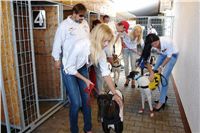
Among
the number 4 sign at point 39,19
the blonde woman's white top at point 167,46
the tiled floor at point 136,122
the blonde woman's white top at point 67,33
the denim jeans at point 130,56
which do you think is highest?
the number 4 sign at point 39,19

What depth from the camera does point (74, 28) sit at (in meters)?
2.51

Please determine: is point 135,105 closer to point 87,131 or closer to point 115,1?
point 87,131

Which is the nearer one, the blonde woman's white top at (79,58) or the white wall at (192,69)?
the blonde woman's white top at (79,58)

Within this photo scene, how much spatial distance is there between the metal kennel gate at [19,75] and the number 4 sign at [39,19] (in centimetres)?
29

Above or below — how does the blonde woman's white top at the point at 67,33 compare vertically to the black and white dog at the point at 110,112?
above

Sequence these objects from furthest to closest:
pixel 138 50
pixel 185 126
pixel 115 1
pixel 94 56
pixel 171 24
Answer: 1. pixel 115 1
2. pixel 171 24
3. pixel 138 50
4. pixel 185 126
5. pixel 94 56

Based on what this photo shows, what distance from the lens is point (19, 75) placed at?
2475 millimetres

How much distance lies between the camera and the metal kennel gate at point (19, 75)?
227 centimetres

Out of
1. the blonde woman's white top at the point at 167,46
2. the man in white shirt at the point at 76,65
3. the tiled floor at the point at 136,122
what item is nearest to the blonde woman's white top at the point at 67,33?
the man in white shirt at the point at 76,65

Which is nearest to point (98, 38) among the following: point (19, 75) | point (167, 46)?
point (19, 75)

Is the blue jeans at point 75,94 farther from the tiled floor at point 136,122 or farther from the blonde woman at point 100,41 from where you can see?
the tiled floor at point 136,122

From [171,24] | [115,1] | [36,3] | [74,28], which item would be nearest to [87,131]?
[74,28]

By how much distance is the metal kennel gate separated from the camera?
2270mm

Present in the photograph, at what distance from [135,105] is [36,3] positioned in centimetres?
237
